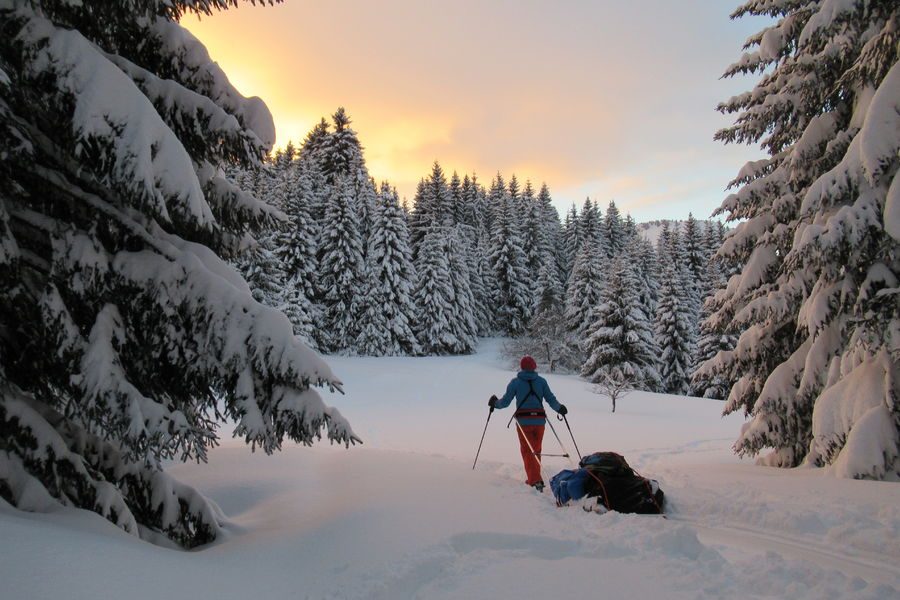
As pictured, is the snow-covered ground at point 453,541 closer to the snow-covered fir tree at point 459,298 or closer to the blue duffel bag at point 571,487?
the blue duffel bag at point 571,487

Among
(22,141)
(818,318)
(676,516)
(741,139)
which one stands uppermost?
(741,139)

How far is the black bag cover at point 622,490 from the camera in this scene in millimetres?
6113

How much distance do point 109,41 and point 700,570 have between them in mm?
6410

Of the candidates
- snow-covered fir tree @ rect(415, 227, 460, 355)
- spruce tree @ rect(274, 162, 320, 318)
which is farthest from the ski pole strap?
snow-covered fir tree @ rect(415, 227, 460, 355)

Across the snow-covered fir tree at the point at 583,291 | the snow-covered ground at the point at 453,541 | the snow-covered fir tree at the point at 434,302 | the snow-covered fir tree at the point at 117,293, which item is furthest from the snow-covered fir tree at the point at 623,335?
the snow-covered fir tree at the point at 117,293

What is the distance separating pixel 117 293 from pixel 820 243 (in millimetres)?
7457

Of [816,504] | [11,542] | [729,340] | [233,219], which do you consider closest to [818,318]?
[816,504]

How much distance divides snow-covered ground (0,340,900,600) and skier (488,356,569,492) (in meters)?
0.96

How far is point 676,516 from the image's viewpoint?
20.7 feet

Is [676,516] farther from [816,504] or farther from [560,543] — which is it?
[560,543]

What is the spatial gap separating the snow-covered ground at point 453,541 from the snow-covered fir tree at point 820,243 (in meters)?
0.97

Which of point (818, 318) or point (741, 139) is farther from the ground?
point (741, 139)

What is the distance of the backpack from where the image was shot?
6.12 m

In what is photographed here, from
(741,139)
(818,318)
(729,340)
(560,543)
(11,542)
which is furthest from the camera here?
(729,340)
